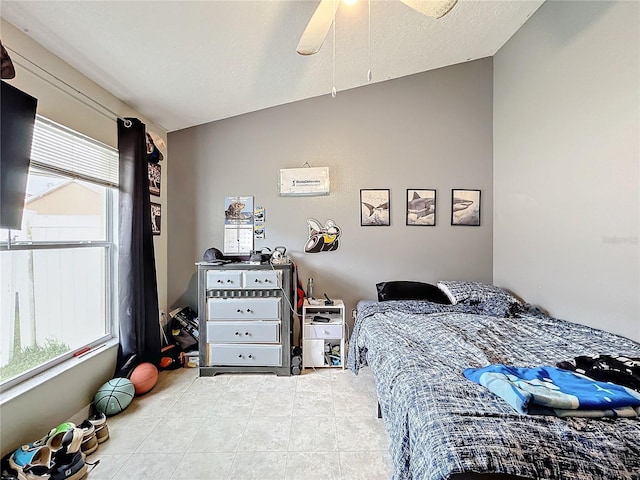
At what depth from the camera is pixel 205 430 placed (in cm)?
185

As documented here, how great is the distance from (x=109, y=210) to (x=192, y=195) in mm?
869

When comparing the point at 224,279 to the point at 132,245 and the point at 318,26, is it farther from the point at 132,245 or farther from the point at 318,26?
the point at 318,26

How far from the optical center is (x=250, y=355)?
256 centimetres

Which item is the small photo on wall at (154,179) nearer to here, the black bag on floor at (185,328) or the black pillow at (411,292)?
the black bag on floor at (185,328)

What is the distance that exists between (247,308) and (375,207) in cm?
165

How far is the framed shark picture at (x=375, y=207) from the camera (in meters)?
3.05

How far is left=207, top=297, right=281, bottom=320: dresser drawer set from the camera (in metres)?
2.57

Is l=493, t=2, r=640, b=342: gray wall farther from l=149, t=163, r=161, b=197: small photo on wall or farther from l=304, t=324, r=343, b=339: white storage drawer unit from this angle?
l=149, t=163, r=161, b=197: small photo on wall

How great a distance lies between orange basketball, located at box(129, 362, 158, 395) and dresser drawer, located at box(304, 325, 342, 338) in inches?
51.0

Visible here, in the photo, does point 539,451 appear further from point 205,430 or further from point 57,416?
point 57,416

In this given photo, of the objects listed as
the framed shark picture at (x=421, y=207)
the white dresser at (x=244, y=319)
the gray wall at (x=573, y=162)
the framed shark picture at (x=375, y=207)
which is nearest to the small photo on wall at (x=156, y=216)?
the white dresser at (x=244, y=319)

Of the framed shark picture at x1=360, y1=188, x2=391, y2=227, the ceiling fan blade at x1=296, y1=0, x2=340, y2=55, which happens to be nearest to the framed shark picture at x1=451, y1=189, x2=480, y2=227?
the framed shark picture at x1=360, y1=188, x2=391, y2=227

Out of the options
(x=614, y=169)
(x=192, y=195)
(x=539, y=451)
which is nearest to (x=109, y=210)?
(x=192, y=195)

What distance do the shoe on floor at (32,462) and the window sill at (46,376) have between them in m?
0.27
